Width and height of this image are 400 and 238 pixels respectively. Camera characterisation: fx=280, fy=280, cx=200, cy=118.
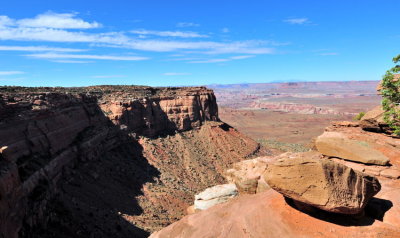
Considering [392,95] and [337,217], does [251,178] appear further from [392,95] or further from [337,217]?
[392,95]

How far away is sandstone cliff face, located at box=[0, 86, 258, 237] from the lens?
25031mm

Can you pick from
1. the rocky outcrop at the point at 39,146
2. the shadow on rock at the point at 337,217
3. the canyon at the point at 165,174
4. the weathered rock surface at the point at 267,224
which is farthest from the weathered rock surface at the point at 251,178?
the rocky outcrop at the point at 39,146

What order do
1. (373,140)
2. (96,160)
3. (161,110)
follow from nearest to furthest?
(373,140) < (96,160) < (161,110)

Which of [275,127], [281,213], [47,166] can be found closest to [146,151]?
[47,166]

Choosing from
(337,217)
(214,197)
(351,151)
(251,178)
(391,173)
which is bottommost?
(214,197)

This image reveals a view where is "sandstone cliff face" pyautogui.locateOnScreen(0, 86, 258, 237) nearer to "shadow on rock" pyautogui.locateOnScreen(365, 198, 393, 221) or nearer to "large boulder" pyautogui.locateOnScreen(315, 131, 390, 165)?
"large boulder" pyautogui.locateOnScreen(315, 131, 390, 165)

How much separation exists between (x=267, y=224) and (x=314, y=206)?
261cm

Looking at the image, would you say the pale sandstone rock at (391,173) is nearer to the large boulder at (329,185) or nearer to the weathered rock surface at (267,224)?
the large boulder at (329,185)

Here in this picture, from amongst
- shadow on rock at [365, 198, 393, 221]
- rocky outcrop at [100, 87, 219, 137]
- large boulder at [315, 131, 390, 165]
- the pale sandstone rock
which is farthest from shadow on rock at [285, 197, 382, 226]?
rocky outcrop at [100, 87, 219, 137]

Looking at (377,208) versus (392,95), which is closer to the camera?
(377,208)

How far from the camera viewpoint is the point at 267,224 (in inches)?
586

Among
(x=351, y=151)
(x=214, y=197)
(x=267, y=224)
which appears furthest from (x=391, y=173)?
(x=214, y=197)

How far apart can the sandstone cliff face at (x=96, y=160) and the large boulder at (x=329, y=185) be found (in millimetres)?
18499

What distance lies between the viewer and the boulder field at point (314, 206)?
43.8 feet
